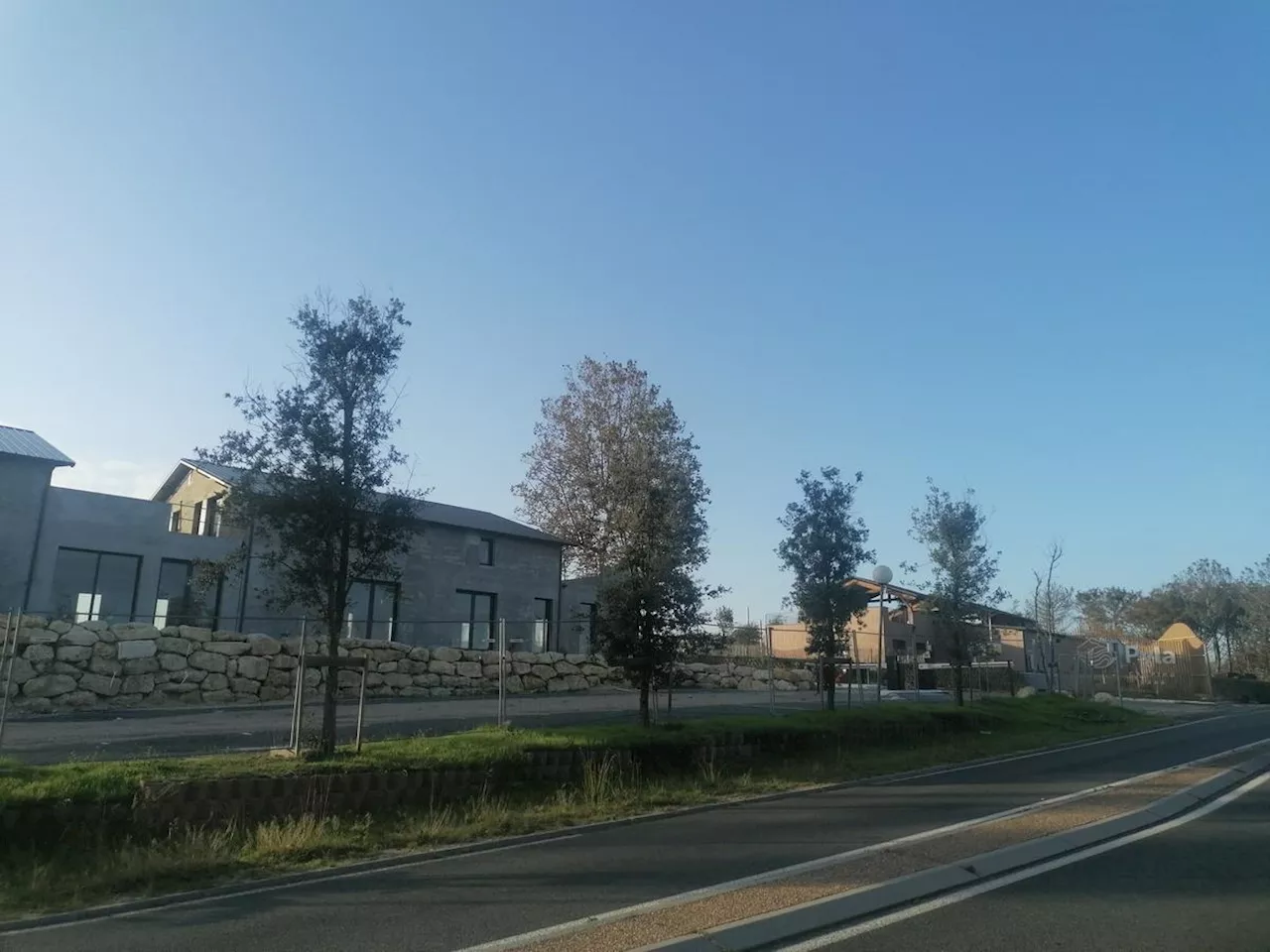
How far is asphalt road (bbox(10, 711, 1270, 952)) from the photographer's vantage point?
22.1ft

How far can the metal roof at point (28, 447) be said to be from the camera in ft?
84.3

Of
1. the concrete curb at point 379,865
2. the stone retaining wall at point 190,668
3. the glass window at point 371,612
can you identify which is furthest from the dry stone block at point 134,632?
the concrete curb at point 379,865

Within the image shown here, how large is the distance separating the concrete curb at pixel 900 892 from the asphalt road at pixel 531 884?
97 centimetres

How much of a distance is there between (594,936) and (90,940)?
12.5 feet

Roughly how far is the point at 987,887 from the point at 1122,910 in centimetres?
111

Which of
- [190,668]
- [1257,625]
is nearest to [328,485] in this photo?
[190,668]

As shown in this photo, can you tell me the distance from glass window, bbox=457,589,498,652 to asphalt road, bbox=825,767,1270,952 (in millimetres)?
23358

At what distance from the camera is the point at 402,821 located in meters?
11.0

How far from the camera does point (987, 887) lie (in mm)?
7809

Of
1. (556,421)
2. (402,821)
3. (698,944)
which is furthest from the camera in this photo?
(556,421)

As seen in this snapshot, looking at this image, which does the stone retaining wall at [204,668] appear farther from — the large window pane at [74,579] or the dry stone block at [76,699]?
the large window pane at [74,579]

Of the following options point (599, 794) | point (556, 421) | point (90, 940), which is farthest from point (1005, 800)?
point (556, 421)

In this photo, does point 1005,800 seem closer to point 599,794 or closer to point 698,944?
point 599,794

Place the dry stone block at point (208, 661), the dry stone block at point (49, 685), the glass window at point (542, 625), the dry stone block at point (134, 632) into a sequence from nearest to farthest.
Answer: the dry stone block at point (49, 685) → the dry stone block at point (134, 632) → the dry stone block at point (208, 661) → the glass window at point (542, 625)
